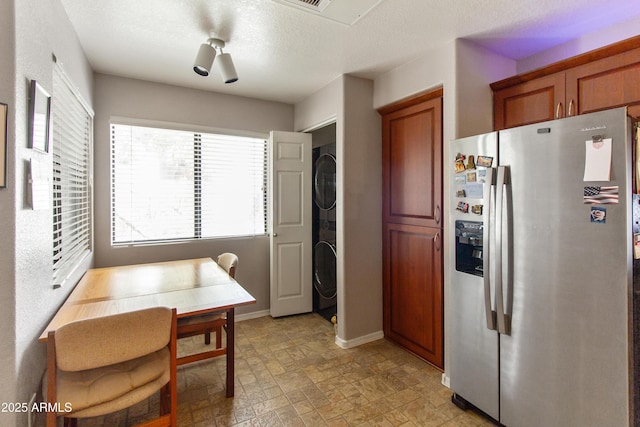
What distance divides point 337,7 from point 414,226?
1708 millimetres

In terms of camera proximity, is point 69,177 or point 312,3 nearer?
point 312,3

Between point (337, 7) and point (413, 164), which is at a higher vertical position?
point (337, 7)

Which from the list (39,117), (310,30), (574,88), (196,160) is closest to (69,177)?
(39,117)

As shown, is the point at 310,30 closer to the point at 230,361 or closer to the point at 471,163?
the point at 471,163

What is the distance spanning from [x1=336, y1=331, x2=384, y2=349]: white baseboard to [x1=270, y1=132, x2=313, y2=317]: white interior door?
2.81 feet

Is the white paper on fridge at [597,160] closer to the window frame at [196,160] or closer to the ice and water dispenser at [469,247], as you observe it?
the ice and water dispenser at [469,247]

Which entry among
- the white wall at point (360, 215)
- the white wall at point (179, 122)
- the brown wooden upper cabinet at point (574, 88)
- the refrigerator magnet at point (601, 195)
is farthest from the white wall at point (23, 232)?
the brown wooden upper cabinet at point (574, 88)

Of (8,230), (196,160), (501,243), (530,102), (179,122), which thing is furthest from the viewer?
(196,160)

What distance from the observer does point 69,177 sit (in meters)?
2.08

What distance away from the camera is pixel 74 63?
2.08 m

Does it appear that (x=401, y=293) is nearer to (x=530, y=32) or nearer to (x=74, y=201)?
(x=530, y=32)

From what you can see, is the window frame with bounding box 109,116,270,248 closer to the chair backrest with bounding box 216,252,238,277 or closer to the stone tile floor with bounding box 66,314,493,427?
the chair backrest with bounding box 216,252,238,277

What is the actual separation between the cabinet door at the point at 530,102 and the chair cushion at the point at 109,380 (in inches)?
106

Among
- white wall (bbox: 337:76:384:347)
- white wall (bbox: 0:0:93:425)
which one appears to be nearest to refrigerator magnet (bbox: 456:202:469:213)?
white wall (bbox: 337:76:384:347)
